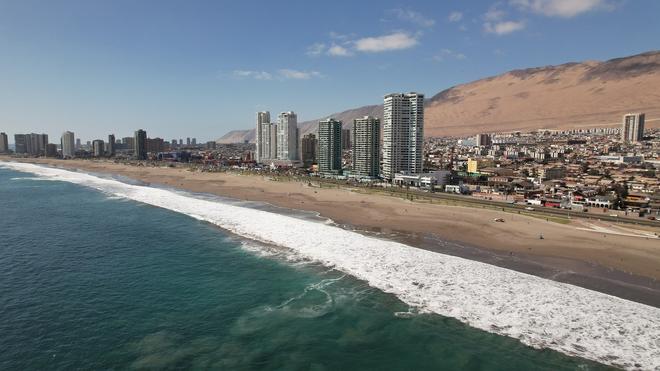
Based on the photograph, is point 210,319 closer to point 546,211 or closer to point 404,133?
point 546,211

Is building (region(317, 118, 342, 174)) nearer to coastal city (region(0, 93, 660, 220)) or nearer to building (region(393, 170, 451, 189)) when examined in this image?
coastal city (region(0, 93, 660, 220))

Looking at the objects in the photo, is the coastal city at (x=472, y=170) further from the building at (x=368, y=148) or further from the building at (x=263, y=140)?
the building at (x=263, y=140)

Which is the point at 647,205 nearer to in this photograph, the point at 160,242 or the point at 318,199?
the point at 318,199

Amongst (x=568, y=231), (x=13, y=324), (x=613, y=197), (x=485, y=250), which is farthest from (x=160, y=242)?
(x=613, y=197)

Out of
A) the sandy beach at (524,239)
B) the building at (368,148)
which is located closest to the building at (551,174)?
the building at (368,148)

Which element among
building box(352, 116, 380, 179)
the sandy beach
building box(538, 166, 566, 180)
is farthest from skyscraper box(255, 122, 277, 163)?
building box(538, 166, 566, 180)

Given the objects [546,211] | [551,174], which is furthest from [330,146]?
[546,211]
